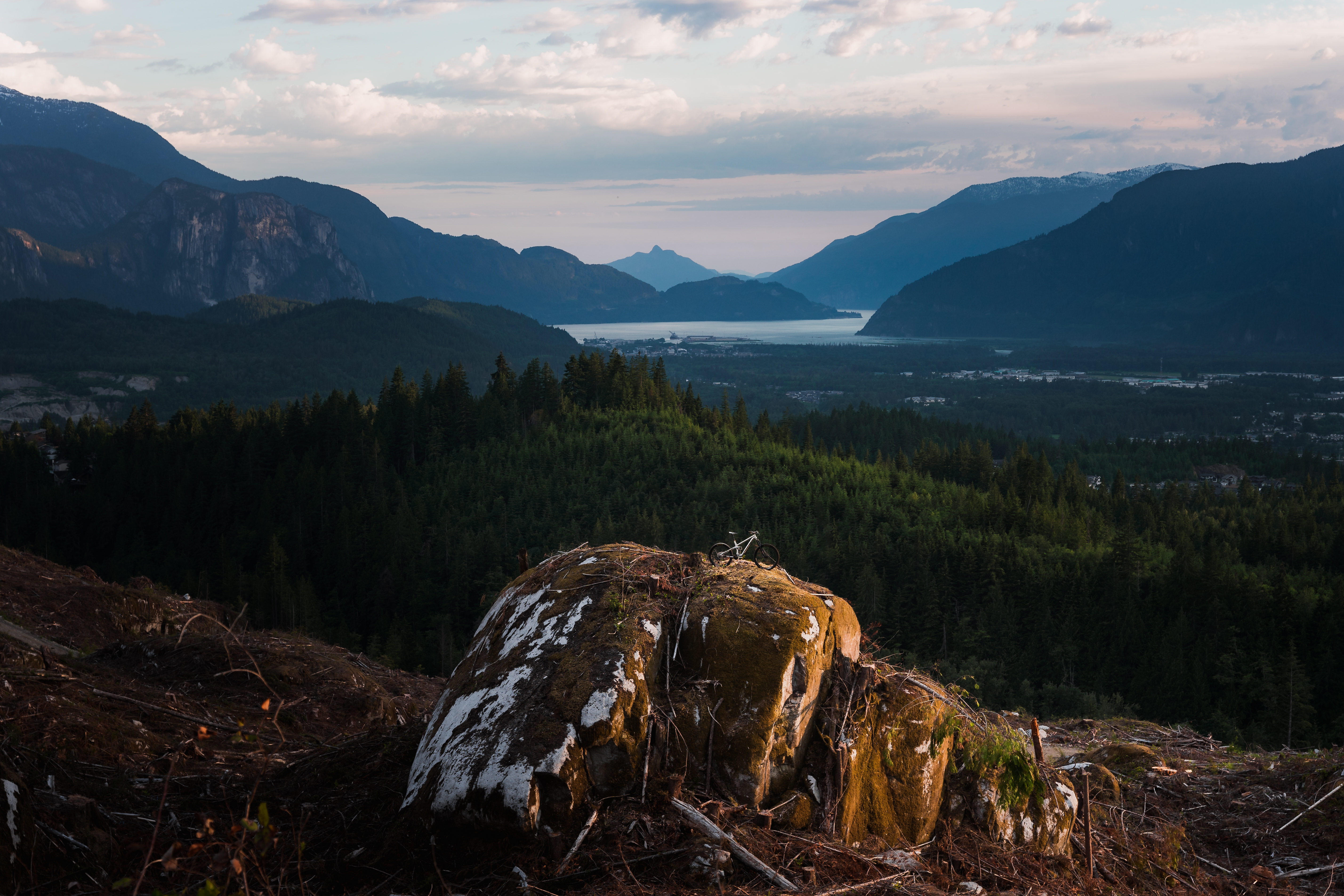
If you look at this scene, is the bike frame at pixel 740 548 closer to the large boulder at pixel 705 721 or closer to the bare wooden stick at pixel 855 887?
the large boulder at pixel 705 721

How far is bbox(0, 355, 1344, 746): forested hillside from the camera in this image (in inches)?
2206

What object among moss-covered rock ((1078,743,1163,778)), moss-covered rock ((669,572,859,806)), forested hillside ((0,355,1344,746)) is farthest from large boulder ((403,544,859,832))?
forested hillside ((0,355,1344,746))

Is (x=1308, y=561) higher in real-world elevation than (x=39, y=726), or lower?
lower

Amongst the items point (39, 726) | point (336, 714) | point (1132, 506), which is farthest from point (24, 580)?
point (1132, 506)

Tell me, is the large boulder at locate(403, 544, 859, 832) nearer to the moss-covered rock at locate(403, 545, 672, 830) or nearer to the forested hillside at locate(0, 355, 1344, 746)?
the moss-covered rock at locate(403, 545, 672, 830)

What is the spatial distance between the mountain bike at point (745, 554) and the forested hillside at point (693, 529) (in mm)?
37773

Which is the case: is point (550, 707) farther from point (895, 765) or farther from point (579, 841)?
point (895, 765)

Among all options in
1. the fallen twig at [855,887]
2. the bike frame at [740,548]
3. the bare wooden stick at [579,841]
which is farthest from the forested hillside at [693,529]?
the bare wooden stick at [579,841]

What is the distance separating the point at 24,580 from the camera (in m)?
21.8

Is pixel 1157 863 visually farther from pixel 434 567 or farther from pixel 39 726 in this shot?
pixel 434 567

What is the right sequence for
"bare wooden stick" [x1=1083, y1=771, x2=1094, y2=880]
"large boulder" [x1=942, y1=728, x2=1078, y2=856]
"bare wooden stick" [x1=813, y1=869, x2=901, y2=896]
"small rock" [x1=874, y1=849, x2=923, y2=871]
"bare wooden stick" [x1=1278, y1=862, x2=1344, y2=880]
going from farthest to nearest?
"bare wooden stick" [x1=1278, y1=862, x2=1344, y2=880]
"large boulder" [x1=942, y1=728, x2=1078, y2=856]
"bare wooden stick" [x1=1083, y1=771, x2=1094, y2=880]
"small rock" [x1=874, y1=849, x2=923, y2=871]
"bare wooden stick" [x1=813, y1=869, x2=901, y2=896]

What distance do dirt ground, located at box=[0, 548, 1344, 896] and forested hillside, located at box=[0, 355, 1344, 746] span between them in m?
32.3

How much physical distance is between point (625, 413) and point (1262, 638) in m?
60.7

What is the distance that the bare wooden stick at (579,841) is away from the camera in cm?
642
